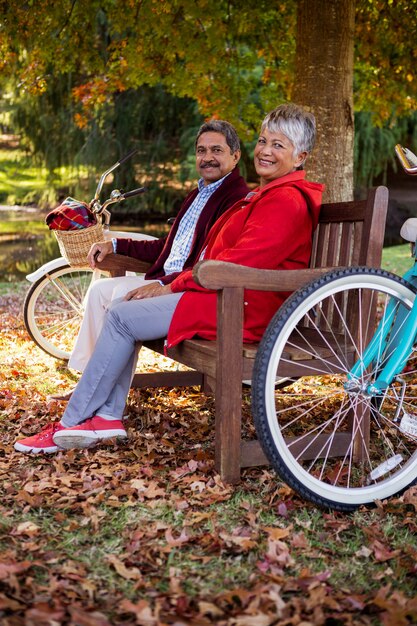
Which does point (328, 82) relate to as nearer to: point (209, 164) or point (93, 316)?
point (209, 164)

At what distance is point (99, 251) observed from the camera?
453cm

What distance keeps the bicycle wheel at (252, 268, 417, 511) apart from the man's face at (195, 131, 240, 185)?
39.2 inches

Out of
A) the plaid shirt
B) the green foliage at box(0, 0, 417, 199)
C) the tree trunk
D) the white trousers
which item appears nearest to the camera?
the white trousers

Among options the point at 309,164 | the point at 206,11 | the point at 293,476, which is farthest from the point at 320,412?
the point at 206,11

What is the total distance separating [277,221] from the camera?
3316 mm

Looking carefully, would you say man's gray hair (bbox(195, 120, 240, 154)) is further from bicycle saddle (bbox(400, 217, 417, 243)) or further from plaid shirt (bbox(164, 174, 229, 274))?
bicycle saddle (bbox(400, 217, 417, 243))

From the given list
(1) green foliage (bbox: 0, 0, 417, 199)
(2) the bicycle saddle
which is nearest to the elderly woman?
(2) the bicycle saddle

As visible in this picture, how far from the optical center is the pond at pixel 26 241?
1271cm

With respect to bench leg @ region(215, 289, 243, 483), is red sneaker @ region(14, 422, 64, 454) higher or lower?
lower

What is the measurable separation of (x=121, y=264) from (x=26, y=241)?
1236 centimetres

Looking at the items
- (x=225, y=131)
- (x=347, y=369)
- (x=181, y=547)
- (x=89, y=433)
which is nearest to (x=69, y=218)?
(x=225, y=131)

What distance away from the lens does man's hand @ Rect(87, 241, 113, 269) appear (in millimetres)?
4516

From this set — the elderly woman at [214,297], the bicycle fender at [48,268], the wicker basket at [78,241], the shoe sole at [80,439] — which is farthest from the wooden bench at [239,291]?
the bicycle fender at [48,268]

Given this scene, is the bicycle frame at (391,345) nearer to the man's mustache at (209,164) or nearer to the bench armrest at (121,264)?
the man's mustache at (209,164)
